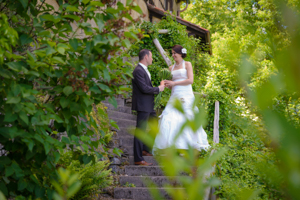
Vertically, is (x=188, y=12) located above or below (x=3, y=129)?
above

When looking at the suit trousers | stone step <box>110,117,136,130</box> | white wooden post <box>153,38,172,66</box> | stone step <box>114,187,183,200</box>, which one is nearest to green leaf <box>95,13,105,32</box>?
stone step <box>114,187,183,200</box>

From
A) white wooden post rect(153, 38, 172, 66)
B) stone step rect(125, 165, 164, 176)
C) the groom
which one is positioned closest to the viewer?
stone step rect(125, 165, 164, 176)

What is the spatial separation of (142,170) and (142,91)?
1.36 metres

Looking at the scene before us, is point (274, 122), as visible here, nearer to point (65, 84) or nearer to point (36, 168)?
point (65, 84)

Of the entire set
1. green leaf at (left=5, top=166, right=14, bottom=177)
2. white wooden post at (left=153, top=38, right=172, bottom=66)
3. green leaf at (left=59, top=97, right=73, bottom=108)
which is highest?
white wooden post at (left=153, top=38, right=172, bottom=66)

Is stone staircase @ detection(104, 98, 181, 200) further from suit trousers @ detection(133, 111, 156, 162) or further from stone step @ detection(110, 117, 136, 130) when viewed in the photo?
suit trousers @ detection(133, 111, 156, 162)

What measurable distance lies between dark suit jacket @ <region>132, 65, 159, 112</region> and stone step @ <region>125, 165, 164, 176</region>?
3.26 feet

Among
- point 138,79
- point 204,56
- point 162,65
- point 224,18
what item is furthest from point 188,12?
point 224,18

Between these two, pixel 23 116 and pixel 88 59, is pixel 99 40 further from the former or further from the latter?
pixel 23 116

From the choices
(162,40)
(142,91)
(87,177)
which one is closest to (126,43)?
(87,177)

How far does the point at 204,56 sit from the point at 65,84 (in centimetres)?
915

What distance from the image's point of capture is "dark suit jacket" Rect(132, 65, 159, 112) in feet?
17.8

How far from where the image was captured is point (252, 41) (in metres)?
0.58

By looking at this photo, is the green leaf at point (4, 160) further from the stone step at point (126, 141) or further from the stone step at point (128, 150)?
the stone step at point (126, 141)
